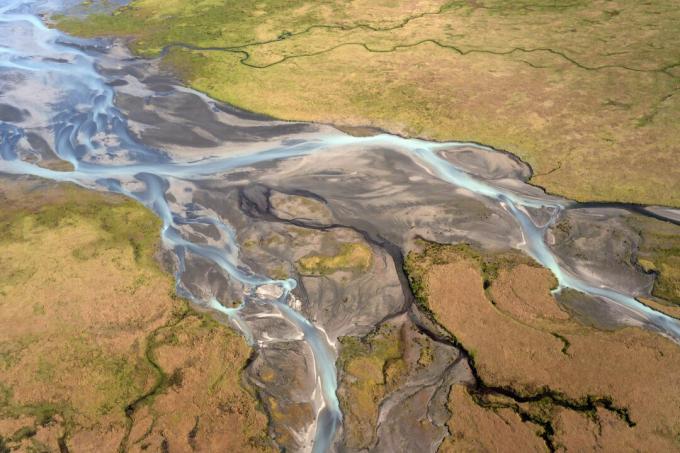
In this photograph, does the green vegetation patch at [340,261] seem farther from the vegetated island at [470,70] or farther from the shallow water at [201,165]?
the vegetated island at [470,70]

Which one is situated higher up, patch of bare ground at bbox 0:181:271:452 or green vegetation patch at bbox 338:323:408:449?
green vegetation patch at bbox 338:323:408:449

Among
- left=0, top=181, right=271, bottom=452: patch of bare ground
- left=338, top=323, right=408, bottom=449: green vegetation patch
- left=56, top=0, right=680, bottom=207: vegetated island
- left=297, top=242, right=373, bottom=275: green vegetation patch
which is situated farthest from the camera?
left=56, top=0, right=680, bottom=207: vegetated island

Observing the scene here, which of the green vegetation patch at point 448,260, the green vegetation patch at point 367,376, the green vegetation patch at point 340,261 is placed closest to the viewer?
the green vegetation patch at point 367,376

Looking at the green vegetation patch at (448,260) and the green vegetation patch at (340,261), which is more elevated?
the green vegetation patch at (448,260)

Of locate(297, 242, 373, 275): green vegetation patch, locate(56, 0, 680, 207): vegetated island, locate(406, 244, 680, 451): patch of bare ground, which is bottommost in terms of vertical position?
locate(297, 242, 373, 275): green vegetation patch

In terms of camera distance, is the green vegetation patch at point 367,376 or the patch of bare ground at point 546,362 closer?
the patch of bare ground at point 546,362

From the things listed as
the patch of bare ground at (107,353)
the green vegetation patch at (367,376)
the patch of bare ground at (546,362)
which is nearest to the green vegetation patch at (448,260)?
the patch of bare ground at (546,362)

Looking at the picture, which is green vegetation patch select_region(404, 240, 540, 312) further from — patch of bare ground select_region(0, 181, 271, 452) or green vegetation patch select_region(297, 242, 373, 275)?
patch of bare ground select_region(0, 181, 271, 452)

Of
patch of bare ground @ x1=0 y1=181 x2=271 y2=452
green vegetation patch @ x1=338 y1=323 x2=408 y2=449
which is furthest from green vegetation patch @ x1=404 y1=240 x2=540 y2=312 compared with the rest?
patch of bare ground @ x1=0 y1=181 x2=271 y2=452
